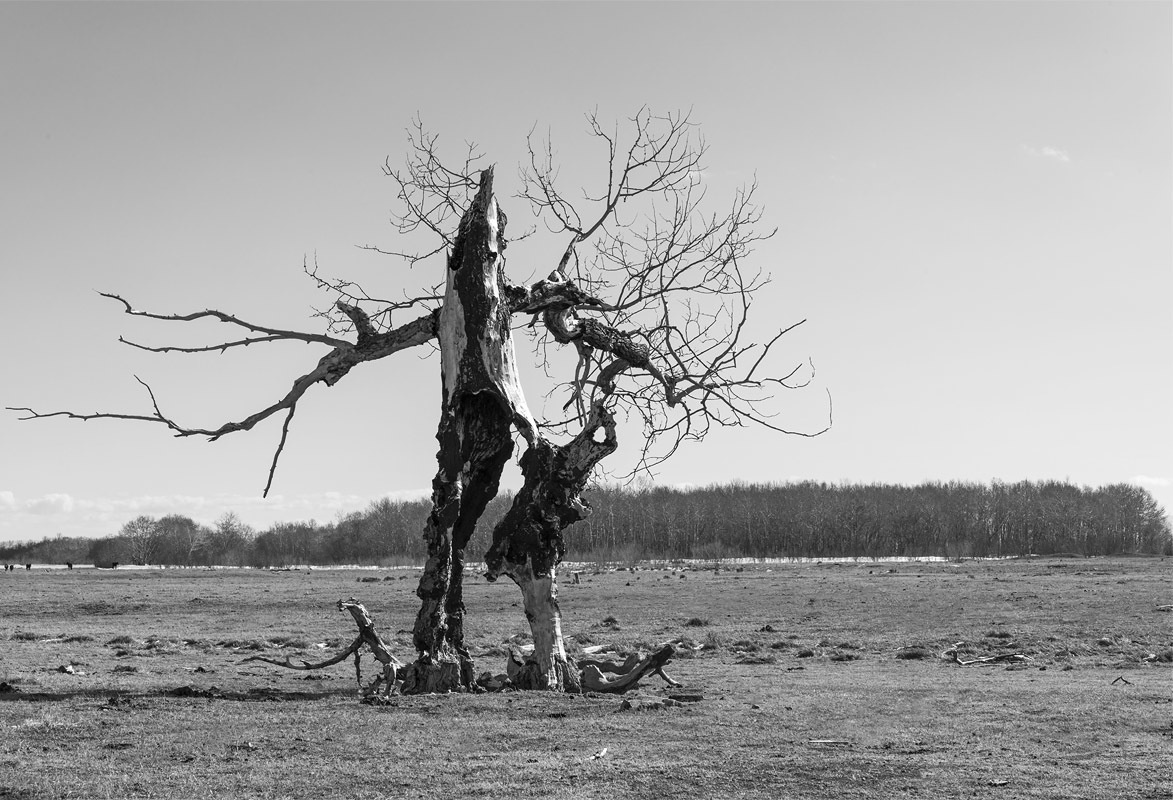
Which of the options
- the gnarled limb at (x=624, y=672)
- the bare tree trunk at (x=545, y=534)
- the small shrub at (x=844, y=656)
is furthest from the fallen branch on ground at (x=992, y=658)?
the bare tree trunk at (x=545, y=534)

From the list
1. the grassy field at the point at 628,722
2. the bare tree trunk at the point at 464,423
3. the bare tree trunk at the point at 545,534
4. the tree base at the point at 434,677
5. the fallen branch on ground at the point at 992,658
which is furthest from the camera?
the fallen branch on ground at the point at 992,658

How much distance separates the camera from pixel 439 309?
47.3 ft

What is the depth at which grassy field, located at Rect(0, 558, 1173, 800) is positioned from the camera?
8.12 metres

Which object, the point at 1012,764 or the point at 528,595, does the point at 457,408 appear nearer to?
the point at 528,595

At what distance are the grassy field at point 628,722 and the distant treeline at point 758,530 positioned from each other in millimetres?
75479

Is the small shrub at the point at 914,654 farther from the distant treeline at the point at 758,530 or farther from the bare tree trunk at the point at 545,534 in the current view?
the distant treeline at the point at 758,530

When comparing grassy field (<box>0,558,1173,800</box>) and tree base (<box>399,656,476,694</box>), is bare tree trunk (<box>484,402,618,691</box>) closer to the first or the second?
tree base (<box>399,656,476,694</box>)

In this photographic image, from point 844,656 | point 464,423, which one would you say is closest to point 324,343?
point 464,423

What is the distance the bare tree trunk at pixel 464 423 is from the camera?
13.1 metres

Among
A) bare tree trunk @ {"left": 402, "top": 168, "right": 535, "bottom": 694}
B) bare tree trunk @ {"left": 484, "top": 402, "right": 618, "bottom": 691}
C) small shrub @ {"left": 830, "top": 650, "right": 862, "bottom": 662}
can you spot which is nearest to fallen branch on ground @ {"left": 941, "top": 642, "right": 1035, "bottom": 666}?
small shrub @ {"left": 830, "top": 650, "right": 862, "bottom": 662}

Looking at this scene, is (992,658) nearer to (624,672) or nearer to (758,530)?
(624,672)

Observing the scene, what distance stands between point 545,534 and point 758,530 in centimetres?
Result: 10654

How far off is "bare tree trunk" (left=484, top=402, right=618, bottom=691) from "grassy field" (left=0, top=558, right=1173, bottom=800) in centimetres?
99

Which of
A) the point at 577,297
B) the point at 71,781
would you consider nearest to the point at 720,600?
the point at 577,297
